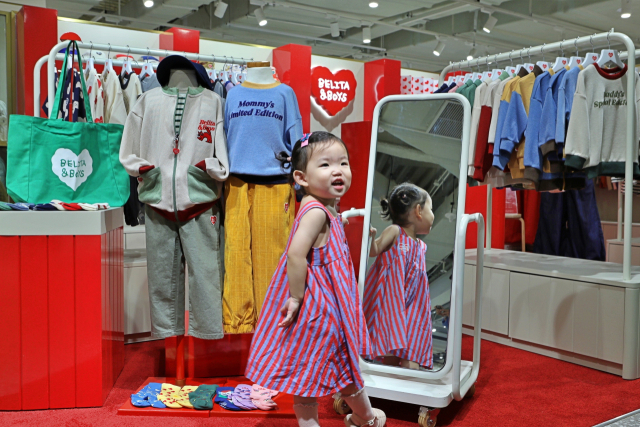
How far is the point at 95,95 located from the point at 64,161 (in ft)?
3.22

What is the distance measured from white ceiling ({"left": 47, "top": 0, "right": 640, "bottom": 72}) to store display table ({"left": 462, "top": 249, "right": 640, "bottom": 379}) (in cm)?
447

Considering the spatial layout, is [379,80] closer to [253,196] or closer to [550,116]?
[550,116]

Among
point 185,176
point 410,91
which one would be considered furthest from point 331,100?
point 185,176

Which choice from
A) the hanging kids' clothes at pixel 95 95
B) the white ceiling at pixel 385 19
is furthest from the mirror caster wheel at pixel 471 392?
the white ceiling at pixel 385 19

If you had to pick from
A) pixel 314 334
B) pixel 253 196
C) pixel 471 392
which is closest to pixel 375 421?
pixel 314 334

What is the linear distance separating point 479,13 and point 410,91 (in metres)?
3.61

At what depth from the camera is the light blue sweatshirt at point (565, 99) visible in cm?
306

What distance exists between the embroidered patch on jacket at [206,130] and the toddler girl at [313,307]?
0.82m

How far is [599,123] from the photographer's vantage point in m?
3.04

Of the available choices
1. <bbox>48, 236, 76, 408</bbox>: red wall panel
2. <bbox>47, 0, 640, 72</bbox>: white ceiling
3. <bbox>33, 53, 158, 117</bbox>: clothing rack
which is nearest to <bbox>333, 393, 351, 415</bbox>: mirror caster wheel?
<bbox>48, 236, 76, 408</bbox>: red wall panel

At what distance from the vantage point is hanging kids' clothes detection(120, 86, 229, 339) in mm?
2477

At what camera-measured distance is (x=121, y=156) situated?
2.45 m

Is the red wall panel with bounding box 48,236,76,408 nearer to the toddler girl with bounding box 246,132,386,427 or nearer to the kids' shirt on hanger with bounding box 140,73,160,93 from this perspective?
the toddler girl with bounding box 246,132,386,427

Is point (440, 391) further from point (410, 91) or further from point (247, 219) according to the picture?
point (410, 91)
